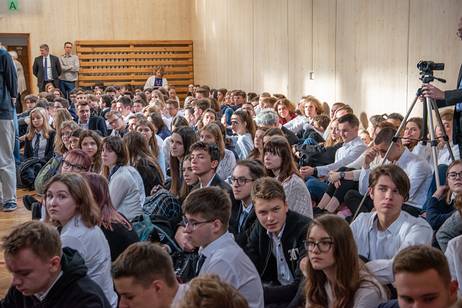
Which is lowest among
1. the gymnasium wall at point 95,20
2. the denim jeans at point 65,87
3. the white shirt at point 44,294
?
the white shirt at point 44,294

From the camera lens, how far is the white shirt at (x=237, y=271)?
281 cm

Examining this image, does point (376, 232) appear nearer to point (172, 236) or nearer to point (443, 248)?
point (443, 248)

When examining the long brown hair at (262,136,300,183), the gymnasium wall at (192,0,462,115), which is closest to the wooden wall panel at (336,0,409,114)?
the gymnasium wall at (192,0,462,115)

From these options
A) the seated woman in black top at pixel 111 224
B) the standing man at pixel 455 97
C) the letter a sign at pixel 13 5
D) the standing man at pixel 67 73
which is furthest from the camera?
the letter a sign at pixel 13 5

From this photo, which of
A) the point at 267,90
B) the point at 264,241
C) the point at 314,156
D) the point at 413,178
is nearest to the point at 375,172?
the point at 264,241

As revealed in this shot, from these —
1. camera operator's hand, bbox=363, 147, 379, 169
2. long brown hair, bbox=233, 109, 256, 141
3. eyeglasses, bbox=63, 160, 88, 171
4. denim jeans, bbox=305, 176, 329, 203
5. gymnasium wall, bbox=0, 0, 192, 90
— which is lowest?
denim jeans, bbox=305, 176, 329, 203

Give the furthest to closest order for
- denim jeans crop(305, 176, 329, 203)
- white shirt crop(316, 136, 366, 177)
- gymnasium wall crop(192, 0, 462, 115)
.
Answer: gymnasium wall crop(192, 0, 462, 115), white shirt crop(316, 136, 366, 177), denim jeans crop(305, 176, 329, 203)

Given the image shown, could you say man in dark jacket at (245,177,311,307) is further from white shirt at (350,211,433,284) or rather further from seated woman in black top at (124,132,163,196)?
seated woman in black top at (124,132,163,196)

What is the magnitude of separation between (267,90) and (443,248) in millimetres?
8839

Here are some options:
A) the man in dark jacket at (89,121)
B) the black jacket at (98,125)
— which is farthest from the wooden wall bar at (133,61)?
the black jacket at (98,125)

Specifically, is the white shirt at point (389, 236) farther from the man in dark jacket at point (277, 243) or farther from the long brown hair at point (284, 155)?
the long brown hair at point (284, 155)

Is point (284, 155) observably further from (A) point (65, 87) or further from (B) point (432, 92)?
(A) point (65, 87)

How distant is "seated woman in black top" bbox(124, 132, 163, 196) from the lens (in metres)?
5.44

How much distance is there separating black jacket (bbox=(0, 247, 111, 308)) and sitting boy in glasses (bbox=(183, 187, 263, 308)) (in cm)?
51
